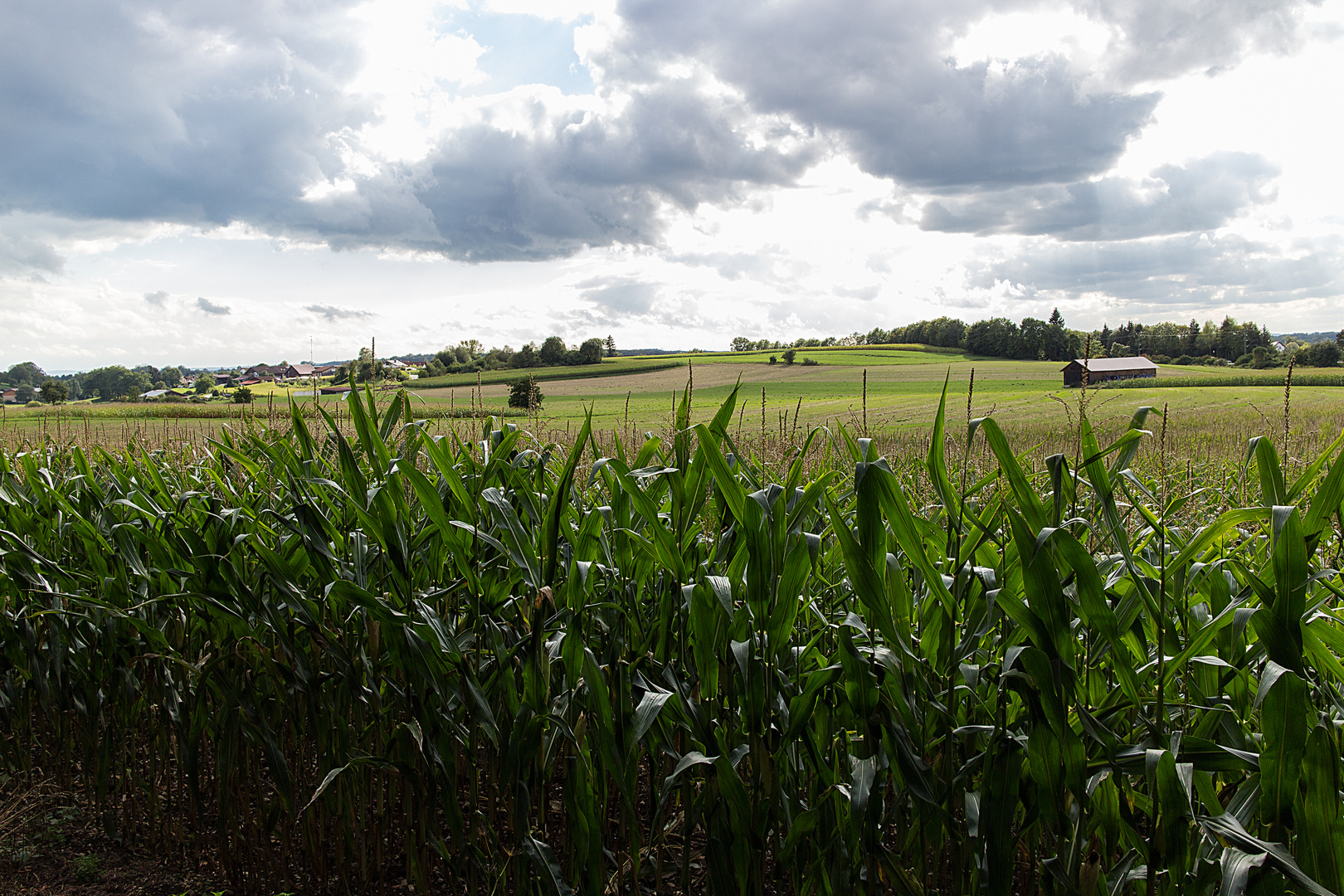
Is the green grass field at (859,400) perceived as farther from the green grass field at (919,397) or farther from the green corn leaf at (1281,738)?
the green corn leaf at (1281,738)

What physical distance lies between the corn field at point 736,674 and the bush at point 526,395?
3.60m

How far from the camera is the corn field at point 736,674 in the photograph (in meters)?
1.49

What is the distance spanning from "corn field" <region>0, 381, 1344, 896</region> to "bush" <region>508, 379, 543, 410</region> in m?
3.60

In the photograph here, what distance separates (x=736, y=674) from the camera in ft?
5.97

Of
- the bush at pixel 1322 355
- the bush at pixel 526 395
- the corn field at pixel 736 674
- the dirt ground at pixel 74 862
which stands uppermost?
the bush at pixel 1322 355

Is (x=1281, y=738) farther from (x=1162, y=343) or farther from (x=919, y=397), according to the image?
(x=1162, y=343)

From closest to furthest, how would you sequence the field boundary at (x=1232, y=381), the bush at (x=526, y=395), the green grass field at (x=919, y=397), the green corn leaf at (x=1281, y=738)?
the green corn leaf at (x=1281, y=738) → the bush at (x=526, y=395) → the green grass field at (x=919, y=397) → the field boundary at (x=1232, y=381)

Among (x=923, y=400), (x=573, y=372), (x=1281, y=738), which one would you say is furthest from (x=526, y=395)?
(x=573, y=372)

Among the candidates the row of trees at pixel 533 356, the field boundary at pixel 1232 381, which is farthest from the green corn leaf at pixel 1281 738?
the row of trees at pixel 533 356

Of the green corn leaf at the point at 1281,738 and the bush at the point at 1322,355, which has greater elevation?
the bush at the point at 1322,355

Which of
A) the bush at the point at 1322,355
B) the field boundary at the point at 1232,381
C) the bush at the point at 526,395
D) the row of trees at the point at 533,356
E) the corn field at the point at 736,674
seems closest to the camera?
the corn field at the point at 736,674

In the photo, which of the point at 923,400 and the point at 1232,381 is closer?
the point at 923,400

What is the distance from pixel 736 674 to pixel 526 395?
1517 centimetres

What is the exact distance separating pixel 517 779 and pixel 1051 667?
1.40m
